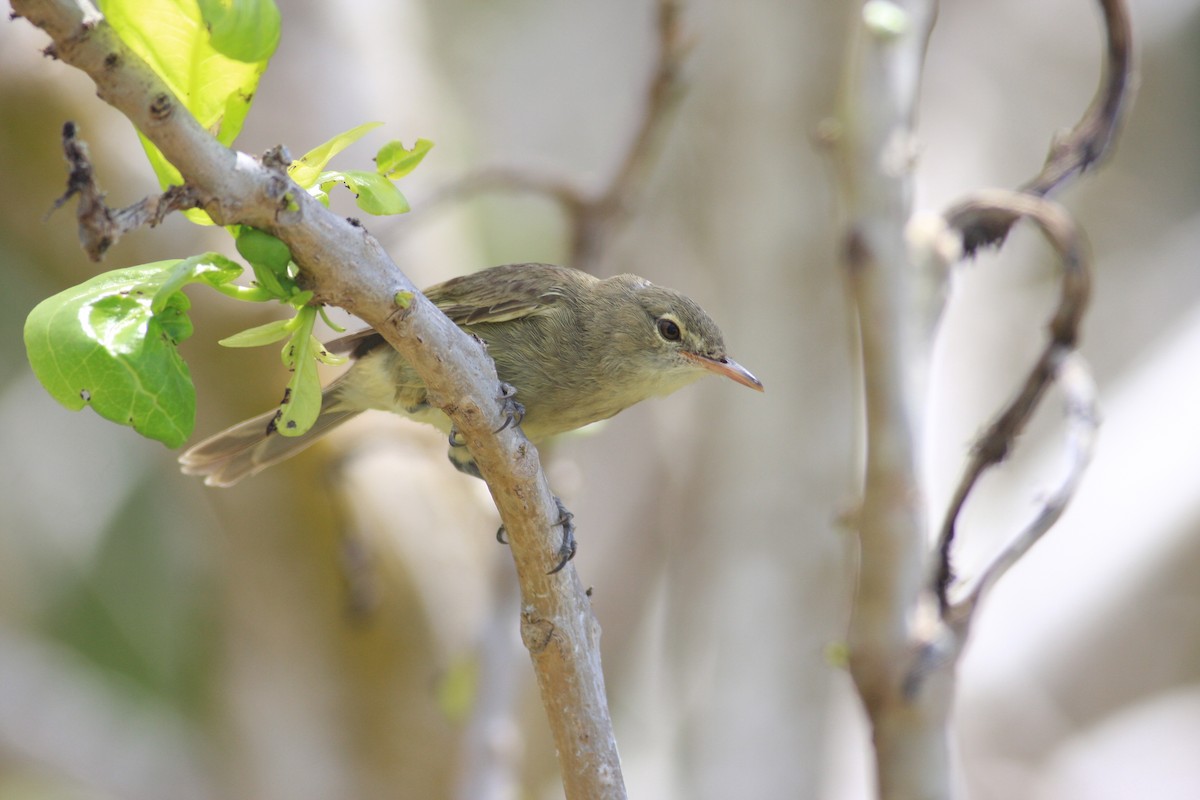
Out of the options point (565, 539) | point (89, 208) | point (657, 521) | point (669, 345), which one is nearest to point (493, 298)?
point (669, 345)

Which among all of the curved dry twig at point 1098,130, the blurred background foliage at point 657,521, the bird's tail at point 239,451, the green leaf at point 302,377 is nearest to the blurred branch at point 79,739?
the blurred background foliage at point 657,521

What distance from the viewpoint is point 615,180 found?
4305 millimetres

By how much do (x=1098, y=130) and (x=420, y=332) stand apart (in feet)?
6.66

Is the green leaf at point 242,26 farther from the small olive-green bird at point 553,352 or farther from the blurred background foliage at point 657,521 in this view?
the blurred background foliage at point 657,521

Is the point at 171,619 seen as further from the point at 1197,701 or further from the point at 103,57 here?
the point at 103,57

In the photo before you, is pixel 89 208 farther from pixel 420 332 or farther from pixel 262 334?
pixel 420 332

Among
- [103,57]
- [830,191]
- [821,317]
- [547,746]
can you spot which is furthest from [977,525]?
[103,57]

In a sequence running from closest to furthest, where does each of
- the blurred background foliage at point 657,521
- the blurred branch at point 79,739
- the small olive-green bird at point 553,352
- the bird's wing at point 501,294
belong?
the small olive-green bird at point 553,352, the bird's wing at point 501,294, the blurred background foliage at point 657,521, the blurred branch at point 79,739

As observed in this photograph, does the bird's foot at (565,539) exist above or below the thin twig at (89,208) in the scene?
below

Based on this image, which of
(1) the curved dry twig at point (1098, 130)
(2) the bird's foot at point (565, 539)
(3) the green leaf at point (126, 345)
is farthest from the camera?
(1) the curved dry twig at point (1098, 130)

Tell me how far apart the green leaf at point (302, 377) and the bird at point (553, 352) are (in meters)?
1.25

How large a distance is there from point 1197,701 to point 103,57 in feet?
18.5

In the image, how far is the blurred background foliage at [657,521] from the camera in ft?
14.8

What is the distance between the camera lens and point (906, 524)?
2.76 m
